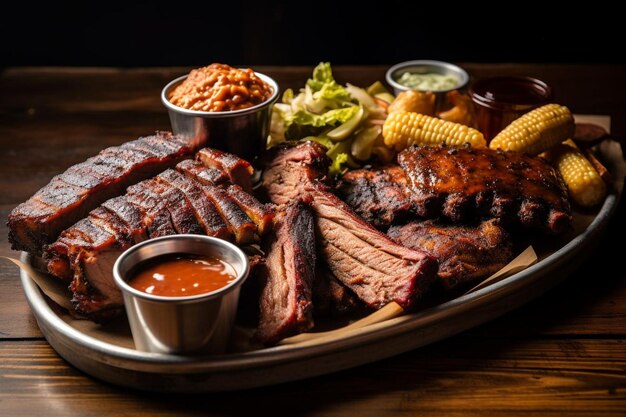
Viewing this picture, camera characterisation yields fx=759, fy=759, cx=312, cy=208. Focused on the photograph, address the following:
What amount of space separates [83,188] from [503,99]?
2.82 metres

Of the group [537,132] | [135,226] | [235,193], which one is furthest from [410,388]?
[537,132]

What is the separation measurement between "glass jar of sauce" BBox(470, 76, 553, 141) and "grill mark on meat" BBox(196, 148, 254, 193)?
1787 mm

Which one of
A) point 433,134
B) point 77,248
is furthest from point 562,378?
point 77,248

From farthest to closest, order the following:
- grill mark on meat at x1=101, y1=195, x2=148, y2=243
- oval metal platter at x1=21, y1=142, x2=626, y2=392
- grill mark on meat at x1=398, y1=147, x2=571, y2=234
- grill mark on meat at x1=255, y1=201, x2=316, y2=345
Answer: grill mark on meat at x1=398, y1=147, x2=571, y2=234 → grill mark on meat at x1=101, y1=195, x2=148, y2=243 → grill mark on meat at x1=255, y1=201, x2=316, y2=345 → oval metal platter at x1=21, y1=142, x2=626, y2=392

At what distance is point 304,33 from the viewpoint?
7.51 meters

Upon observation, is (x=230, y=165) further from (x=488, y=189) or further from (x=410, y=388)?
(x=410, y=388)

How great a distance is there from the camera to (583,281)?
410 centimetres

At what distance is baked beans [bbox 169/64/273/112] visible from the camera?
460cm

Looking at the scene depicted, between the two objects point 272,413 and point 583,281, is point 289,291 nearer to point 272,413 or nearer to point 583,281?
point 272,413

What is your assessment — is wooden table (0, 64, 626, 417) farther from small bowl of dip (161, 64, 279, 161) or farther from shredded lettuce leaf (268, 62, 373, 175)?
shredded lettuce leaf (268, 62, 373, 175)

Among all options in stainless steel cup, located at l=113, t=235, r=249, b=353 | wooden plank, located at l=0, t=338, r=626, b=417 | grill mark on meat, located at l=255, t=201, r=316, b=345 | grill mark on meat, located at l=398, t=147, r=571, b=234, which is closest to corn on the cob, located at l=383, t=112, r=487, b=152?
grill mark on meat, located at l=398, t=147, r=571, b=234

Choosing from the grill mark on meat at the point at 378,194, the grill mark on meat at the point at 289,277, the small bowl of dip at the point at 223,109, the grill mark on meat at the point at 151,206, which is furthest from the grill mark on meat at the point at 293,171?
the grill mark on meat at the point at 151,206

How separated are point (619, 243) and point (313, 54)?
13.2ft

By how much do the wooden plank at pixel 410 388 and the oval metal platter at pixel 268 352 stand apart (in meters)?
0.06
